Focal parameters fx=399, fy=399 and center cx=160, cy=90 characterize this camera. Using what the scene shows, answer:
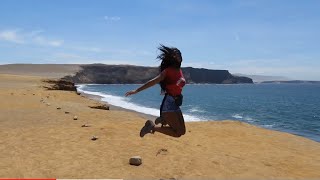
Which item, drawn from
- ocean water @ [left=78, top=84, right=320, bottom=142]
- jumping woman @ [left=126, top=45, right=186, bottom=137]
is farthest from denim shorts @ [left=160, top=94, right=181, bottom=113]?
ocean water @ [left=78, top=84, right=320, bottom=142]

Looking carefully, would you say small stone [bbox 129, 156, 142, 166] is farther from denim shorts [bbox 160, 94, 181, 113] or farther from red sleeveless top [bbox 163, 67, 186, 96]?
red sleeveless top [bbox 163, 67, 186, 96]

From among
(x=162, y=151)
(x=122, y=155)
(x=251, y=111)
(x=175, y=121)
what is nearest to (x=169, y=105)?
(x=175, y=121)

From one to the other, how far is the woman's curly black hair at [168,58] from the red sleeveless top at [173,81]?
11 cm

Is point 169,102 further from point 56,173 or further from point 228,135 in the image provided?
point 228,135

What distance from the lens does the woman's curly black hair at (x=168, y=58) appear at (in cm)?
757

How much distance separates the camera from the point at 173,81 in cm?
748

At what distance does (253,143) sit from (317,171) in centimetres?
501

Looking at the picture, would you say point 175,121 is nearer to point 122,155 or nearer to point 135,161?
point 135,161

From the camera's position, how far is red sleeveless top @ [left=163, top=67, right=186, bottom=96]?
744cm

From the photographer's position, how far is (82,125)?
14.4 metres

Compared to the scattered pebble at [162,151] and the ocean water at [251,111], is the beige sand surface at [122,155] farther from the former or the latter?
the ocean water at [251,111]

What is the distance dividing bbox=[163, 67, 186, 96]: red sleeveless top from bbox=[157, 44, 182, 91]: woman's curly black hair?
110mm

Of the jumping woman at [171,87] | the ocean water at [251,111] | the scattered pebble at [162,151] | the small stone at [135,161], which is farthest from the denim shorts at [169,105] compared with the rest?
the ocean water at [251,111]

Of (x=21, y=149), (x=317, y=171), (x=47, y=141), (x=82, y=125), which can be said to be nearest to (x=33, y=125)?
(x=82, y=125)
